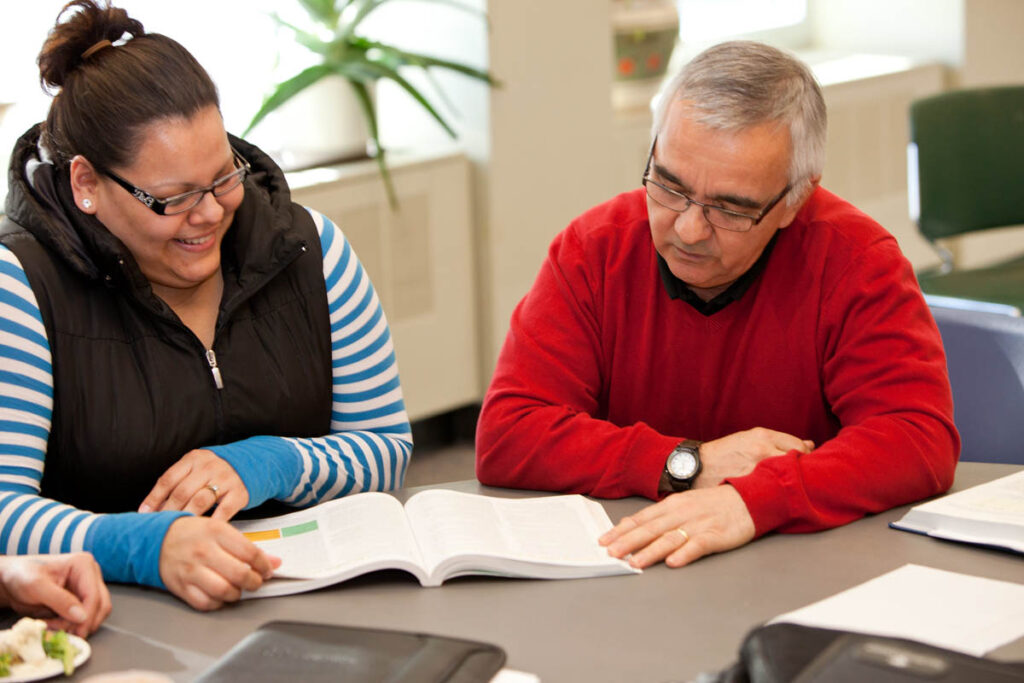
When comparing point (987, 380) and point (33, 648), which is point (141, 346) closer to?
point (33, 648)

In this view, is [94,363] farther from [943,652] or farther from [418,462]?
[418,462]

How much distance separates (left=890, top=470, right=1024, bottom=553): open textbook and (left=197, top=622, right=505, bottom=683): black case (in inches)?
24.6

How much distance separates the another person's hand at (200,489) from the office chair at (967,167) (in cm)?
243

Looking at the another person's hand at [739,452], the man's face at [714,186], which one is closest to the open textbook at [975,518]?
the another person's hand at [739,452]

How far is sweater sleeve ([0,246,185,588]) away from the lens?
1439mm

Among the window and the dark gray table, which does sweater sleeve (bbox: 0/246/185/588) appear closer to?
the dark gray table

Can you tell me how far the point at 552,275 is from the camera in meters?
1.93

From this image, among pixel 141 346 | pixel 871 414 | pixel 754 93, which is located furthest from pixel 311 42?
pixel 871 414

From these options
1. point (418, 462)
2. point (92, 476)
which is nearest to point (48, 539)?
point (92, 476)

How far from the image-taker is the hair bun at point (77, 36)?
1.68 metres

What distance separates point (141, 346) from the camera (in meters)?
1.72

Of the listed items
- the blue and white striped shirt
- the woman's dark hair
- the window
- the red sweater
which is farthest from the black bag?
the window

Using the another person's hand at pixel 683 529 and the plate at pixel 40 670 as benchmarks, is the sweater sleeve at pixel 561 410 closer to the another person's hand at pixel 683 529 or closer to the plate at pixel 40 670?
the another person's hand at pixel 683 529

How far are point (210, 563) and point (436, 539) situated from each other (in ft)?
0.86
